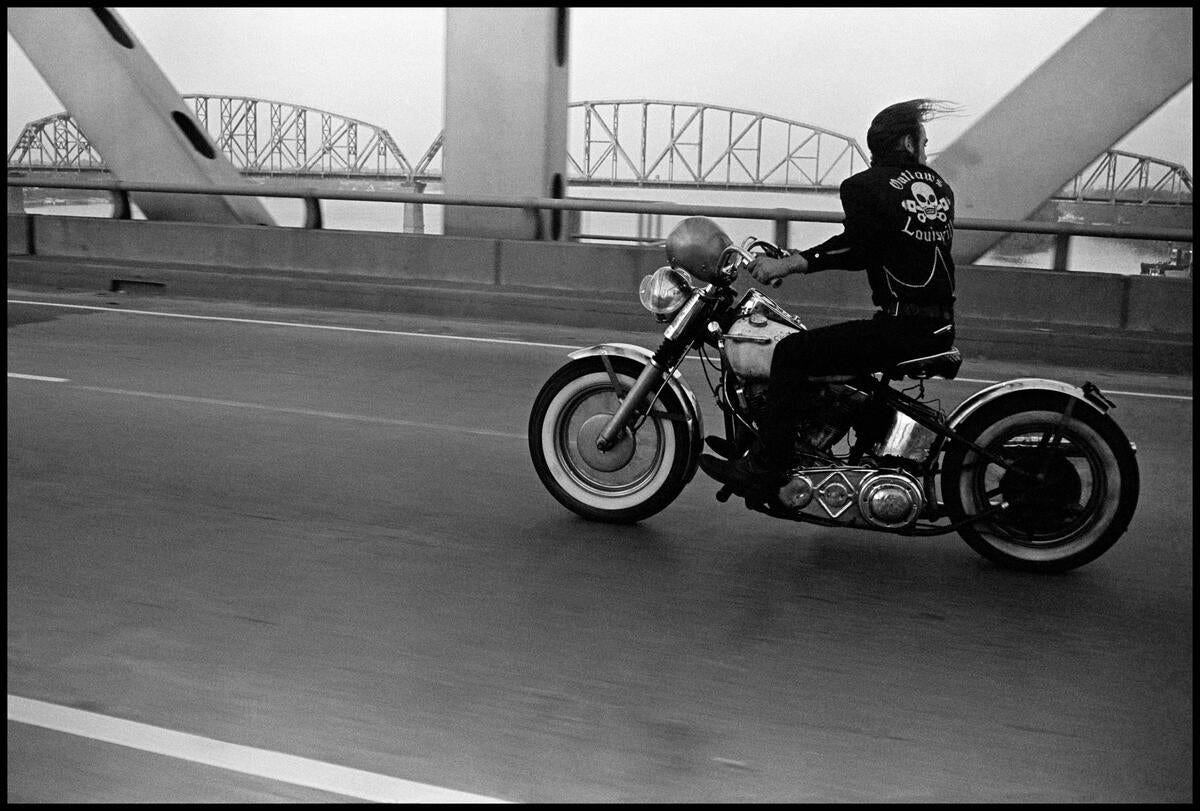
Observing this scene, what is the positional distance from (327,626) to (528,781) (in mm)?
1398

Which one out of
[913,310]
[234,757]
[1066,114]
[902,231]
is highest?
[1066,114]

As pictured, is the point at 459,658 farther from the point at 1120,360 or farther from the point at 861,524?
the point at 1120,360

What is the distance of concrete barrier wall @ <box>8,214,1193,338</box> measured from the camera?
39.5ft

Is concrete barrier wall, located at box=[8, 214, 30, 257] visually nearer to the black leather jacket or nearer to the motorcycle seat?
the black leather jacket

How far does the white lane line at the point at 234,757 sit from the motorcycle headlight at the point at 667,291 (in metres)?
2.74

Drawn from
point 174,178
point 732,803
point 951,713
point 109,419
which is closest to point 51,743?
point 732,803

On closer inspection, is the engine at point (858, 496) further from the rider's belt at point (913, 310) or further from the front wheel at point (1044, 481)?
the rider's belt at point (913, 310)

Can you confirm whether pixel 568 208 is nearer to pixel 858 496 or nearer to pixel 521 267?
pixel 521 267

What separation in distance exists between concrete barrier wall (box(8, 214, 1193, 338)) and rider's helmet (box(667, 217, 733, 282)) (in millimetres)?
7306

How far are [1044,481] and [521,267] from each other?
370 inches

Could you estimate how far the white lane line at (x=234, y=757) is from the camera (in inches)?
137

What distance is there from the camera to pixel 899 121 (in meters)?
5.39

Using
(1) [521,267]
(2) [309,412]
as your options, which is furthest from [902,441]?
(1) [521,267]

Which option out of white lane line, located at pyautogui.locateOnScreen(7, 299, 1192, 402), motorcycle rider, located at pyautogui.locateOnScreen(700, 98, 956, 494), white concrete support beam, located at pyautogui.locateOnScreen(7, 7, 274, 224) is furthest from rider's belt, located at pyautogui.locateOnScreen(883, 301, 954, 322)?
white concrete support beam, located at pyautogui.locateOnScreen(7, 7, 274, 224)
